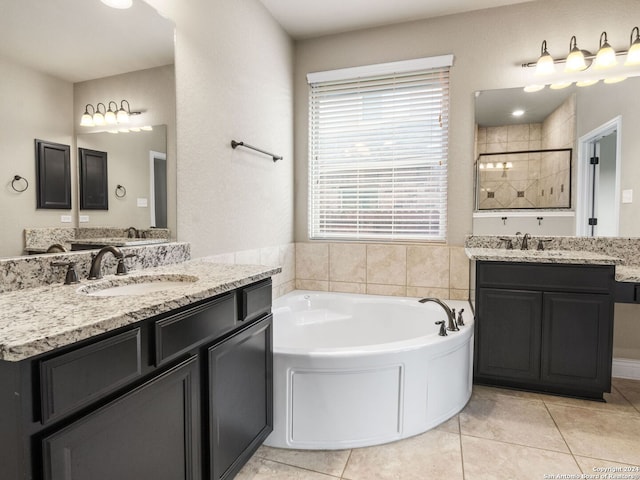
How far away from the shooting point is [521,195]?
111 inches

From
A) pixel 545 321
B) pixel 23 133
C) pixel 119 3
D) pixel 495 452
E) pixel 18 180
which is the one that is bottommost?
pixel 495 452

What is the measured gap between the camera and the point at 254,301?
163cm

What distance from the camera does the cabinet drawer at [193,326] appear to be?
112cm

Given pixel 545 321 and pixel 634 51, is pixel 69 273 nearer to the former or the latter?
pixel 545 321

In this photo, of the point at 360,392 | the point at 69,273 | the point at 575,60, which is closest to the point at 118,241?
the point at 69,273

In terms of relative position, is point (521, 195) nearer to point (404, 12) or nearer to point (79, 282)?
point (404, 12)

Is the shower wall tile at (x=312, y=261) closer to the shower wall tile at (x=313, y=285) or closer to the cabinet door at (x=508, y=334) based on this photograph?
the shower wall tile at (x=313, y=285)

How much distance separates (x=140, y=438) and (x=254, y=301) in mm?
675

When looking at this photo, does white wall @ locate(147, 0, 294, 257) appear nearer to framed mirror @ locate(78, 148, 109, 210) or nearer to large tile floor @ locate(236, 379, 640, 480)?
framed mirror @ locate(78, 148, 109, 210)

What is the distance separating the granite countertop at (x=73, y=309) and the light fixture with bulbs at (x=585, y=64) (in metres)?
2.55

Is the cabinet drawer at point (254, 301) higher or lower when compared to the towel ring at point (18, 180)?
lower

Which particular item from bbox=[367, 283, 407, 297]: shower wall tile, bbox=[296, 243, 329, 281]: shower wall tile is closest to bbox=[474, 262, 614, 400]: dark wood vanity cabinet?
bbox=[367, 283, 407, 297]: shower wall tile

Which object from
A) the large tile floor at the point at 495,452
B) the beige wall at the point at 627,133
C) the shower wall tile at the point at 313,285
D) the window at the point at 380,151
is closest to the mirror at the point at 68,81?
the large tile floor at the point at 495,452

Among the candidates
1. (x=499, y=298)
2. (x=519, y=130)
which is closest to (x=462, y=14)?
(x=519, y=130)
